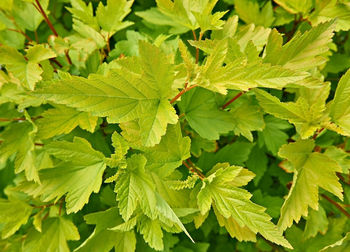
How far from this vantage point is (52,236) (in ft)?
3.26

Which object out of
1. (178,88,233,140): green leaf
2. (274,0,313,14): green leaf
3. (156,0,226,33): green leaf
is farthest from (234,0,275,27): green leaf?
(178,88,233,140): green leaf

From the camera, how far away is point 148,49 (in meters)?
0.62

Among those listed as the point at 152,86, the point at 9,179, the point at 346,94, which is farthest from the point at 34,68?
the point at 346,94

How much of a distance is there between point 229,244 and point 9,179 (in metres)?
1.01

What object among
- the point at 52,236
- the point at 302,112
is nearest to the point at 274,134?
the point at 302,112

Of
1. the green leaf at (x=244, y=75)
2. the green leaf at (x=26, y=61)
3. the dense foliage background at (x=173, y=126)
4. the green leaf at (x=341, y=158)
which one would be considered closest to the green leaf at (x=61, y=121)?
the dense foliage background at (x=173, y=126)

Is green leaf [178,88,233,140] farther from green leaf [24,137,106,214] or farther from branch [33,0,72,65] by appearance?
branch [33,0,72,65]

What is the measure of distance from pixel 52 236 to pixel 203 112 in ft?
2.05

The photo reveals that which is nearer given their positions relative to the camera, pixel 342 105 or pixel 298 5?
pixel 342 105

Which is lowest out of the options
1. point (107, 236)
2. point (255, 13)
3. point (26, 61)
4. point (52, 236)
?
point (52, 236)

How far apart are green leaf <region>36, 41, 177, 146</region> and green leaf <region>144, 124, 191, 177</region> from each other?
0.12 m

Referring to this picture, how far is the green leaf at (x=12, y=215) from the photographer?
0.99 m

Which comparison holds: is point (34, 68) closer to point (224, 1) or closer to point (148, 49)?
point (148, 49)

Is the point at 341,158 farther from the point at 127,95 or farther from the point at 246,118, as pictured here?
the point at 127,95
